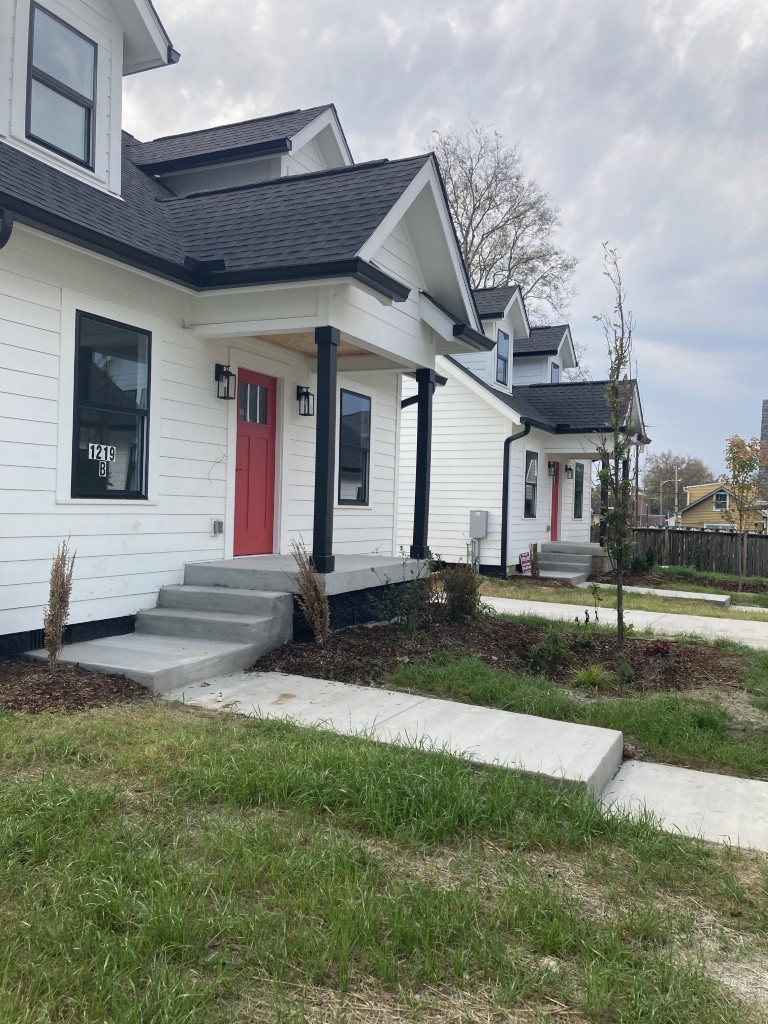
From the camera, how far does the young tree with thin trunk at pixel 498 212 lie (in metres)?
27.2

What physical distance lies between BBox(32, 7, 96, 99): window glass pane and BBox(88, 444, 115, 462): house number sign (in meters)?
3.33

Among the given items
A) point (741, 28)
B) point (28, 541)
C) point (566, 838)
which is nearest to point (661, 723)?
point (566, 838)

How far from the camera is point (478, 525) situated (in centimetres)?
1644

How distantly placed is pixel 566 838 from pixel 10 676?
13.5 ft

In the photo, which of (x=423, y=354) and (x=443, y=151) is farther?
(x=443, y=151)

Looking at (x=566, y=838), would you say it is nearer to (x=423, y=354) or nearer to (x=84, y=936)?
(x=84, y=936)

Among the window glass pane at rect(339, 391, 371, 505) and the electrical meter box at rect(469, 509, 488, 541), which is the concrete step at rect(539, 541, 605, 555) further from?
the window glass pane at rect(339, 391, 371, 505)

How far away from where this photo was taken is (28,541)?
6094 millimetres

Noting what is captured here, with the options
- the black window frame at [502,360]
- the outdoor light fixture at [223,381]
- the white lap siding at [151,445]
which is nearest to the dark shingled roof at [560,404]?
the black window frame at [502,360]

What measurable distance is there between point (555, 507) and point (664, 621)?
10084 mm

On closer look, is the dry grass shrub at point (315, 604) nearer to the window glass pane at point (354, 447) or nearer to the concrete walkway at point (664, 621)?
the window glass pane at point (354, 447)

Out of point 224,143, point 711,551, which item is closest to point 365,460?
point 224,143

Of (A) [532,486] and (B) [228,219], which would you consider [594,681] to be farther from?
(A) [532,486]

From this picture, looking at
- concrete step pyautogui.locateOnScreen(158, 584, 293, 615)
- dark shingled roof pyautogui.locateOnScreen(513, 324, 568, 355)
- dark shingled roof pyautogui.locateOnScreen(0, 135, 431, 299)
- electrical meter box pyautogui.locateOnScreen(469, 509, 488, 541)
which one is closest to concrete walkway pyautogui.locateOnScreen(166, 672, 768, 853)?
concrete step pyautogui.locateOnScreen(158, 584, 293, 615)
